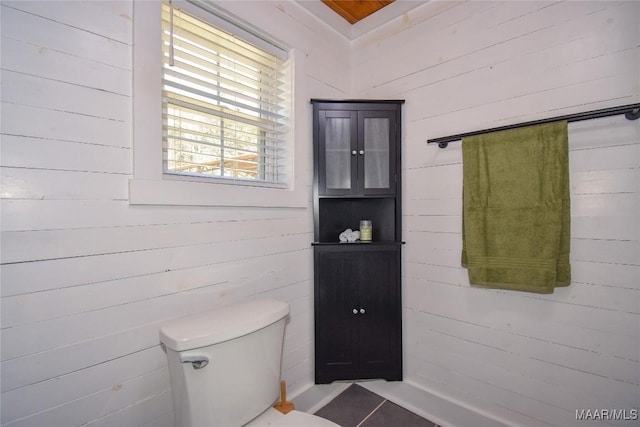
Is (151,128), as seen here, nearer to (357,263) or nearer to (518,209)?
(357,263)

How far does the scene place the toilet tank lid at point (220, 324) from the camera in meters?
0.92

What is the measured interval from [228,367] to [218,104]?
108 cm

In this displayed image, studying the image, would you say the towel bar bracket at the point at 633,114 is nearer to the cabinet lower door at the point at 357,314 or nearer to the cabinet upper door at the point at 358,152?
the cabinet upper door at the point at 358,152

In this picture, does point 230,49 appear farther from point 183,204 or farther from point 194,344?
point 194,344

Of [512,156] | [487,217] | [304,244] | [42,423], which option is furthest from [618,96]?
[42,423]

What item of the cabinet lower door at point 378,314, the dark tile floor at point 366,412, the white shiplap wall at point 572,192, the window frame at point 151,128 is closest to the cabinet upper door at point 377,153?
the white shiplap wall at point 572,192

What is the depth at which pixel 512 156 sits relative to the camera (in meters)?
1.33

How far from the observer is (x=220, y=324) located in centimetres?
100

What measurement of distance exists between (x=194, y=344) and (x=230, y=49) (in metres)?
1.26

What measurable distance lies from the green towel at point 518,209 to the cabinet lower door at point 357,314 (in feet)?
1.52

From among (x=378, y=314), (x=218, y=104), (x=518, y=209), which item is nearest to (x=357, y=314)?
(x=378, y=314)

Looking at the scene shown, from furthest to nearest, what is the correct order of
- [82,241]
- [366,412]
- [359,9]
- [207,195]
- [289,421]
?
[359,9], [366,412], [207,195], [289,421], [82,241]

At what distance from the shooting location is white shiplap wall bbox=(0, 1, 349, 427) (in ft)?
2.73

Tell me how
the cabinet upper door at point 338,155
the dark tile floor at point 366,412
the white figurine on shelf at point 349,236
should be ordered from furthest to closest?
the white figurine on shelf at point 349,236, the cabinet upper door at point 338,155, the dark tile floor at point 366,412
